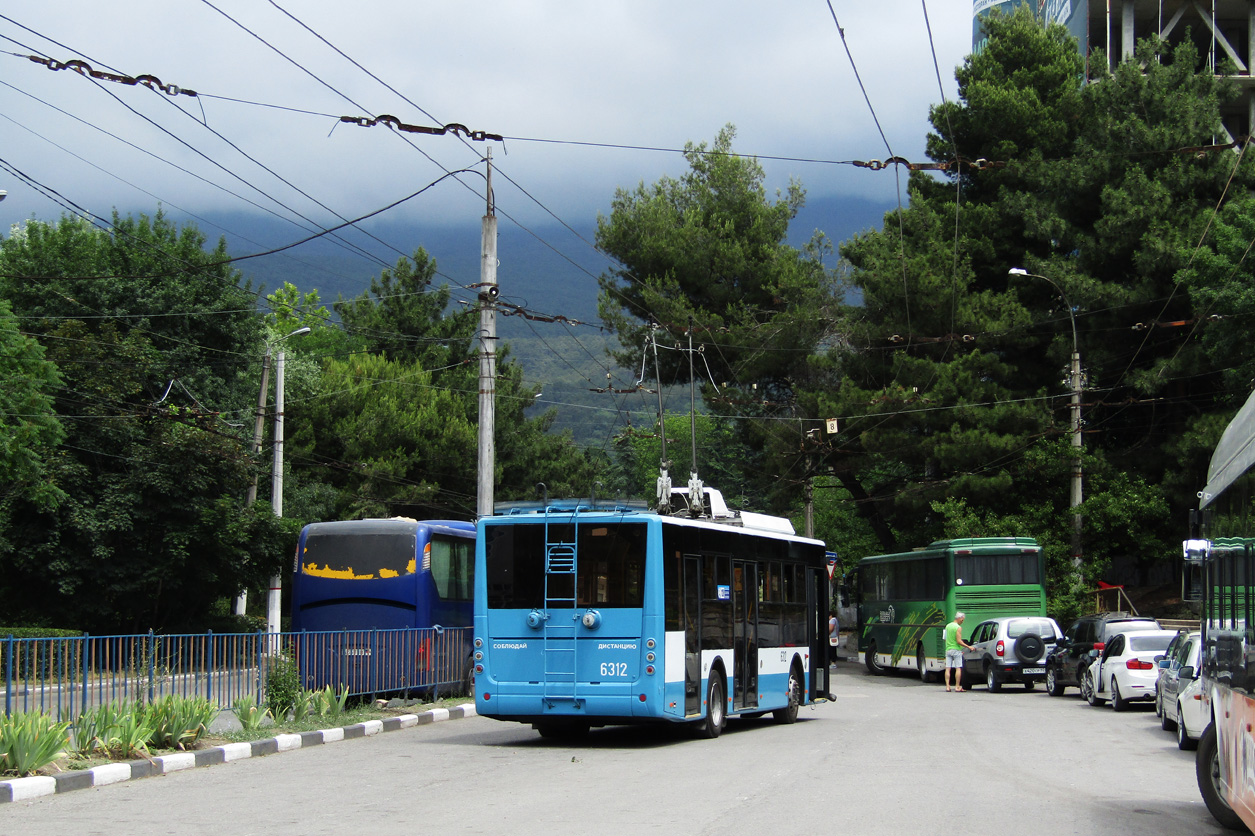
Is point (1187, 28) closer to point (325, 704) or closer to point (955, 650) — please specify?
point (955, 650)

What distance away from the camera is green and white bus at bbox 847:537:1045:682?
34062 millimetres

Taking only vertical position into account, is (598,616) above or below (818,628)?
above

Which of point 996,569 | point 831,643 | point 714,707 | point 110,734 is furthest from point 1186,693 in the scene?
point 996,569

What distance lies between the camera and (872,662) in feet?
135

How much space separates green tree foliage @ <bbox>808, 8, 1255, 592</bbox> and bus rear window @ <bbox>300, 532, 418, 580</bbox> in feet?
71.9

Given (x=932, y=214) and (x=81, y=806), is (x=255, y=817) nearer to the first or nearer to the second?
(x=81, y=806)

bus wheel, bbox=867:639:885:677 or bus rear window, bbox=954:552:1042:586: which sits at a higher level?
bus rear window, bbox=954:552:1042:586

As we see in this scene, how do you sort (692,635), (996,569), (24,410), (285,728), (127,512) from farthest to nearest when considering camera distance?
1. (127,512)
2. (996,569)
3. (24,410)
4. (692,635)
5. (285,728)

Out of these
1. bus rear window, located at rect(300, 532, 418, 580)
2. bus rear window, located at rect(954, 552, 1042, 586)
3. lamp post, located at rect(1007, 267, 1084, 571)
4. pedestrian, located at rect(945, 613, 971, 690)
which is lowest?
pedestrian, located at rect(945, 613, 971, 690)

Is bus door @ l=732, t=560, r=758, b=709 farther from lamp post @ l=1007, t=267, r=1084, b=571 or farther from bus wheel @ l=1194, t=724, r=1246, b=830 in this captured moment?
lamp post @ l=1007, t=267, r=1084, b=571

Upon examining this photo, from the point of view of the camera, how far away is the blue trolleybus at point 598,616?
15398 millimetres

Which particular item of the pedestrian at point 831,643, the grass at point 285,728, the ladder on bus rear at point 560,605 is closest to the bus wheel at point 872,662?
the pedestrian at point 831,643

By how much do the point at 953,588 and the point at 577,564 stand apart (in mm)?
20488

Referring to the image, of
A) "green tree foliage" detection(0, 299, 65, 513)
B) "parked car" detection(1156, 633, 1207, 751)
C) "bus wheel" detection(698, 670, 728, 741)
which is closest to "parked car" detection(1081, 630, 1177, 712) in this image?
"parked car" detection(1156, 633, 1207, 751)
